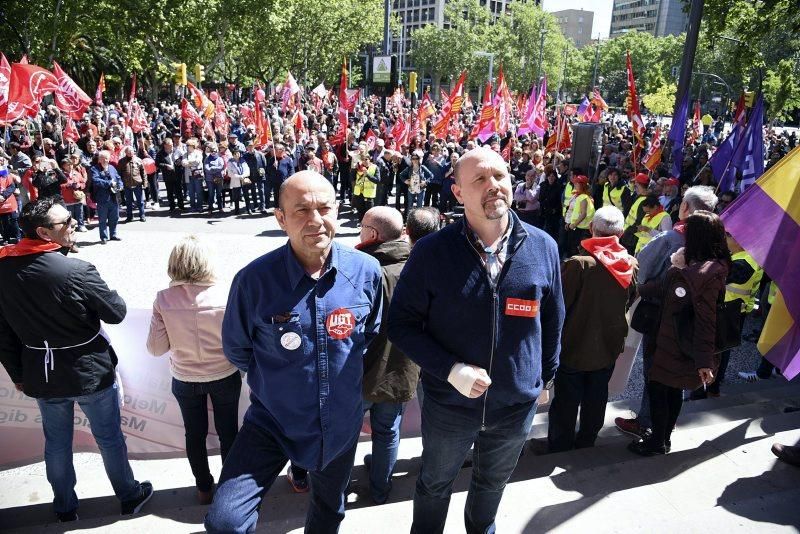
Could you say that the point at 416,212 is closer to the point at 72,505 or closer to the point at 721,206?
the point at 72,505

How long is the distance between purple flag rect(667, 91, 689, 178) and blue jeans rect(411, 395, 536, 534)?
10000 mm

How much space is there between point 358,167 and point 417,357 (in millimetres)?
11485

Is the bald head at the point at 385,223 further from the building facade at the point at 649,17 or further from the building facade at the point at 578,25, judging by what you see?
the building facade at the point at 578,25

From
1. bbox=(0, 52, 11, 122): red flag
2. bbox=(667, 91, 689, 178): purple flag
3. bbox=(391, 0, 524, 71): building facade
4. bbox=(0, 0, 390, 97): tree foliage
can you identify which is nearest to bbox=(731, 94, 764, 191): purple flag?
bbox=(667, 91, 689, 178): purple flag

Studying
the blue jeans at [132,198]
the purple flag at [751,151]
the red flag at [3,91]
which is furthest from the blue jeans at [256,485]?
the red flag at [3,91]

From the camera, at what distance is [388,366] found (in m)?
3.33

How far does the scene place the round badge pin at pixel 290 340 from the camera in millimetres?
2336

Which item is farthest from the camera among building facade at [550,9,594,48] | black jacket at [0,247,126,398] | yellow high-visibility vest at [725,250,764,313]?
building facade at [550,9,594,48]

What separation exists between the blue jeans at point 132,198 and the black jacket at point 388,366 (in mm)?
11051

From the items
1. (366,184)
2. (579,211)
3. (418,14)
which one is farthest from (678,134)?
(418,14)

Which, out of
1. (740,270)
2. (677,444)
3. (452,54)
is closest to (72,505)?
(677,444)

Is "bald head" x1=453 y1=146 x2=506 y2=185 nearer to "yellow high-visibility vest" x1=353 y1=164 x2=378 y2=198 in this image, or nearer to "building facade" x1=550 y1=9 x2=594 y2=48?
"yellow high-visibility vest" x1=353 y1=164 x2=378 y2=198

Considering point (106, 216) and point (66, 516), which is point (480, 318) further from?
point (106, 216)

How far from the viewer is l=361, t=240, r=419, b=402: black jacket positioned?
329cm
